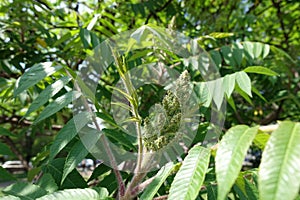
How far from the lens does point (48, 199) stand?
31.9 inches

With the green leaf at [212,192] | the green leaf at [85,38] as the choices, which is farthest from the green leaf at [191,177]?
the green leaf at [85,38]

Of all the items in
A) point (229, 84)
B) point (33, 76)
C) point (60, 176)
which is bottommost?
point (60, 176)

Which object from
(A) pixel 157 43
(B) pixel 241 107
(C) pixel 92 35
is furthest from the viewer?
(B) pixel 241 107

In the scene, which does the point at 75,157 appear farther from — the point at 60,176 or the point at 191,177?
the point at 191,177

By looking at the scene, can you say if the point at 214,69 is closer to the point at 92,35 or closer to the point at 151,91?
the point at 151,91

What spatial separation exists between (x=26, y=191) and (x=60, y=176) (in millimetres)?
218

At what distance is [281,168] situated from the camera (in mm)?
522

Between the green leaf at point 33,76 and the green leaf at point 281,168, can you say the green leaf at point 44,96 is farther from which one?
the green leaf at point 281,168

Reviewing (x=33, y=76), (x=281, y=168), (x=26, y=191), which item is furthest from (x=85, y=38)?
(x=281, y=168)

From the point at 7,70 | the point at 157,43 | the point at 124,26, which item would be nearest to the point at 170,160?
the point at 157,43

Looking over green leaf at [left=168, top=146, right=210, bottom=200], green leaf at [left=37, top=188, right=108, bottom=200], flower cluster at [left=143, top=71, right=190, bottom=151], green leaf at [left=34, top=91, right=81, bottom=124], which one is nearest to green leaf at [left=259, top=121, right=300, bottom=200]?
green leaf at [left=168, top=146, right=210, bottom=200]

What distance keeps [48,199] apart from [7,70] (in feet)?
4.66

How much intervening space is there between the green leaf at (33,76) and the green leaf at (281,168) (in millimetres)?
719

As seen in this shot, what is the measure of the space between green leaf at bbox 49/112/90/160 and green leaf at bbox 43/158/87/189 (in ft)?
0.75
